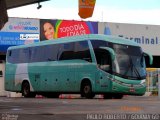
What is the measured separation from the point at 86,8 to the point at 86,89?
41.8 feet

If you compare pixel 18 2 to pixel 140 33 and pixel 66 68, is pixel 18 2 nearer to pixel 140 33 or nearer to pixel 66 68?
pixel 66 68

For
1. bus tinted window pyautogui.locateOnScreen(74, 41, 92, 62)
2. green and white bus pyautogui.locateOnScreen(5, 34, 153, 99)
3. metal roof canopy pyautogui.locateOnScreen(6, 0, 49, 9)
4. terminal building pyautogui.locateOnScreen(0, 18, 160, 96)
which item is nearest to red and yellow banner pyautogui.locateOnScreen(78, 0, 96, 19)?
metal roof canopy pyautogui.locateOnScreen(6, 0, 49, 9)

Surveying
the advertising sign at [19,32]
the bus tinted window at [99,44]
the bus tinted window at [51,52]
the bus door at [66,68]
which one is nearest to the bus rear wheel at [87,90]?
the bus door at [66,68]

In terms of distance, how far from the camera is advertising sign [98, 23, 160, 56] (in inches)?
1932

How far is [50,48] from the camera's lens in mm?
31062

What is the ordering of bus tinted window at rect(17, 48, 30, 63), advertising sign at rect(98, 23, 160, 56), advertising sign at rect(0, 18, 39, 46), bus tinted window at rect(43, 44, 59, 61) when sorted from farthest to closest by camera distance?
advertising sign at rect(98, 23, 160, 56), advertising sign at rect(0, 18, 39, 46), bus tinted window at rect(17, 48, 30, 63), bus tinted window at rect(43, 44, 59, 61)

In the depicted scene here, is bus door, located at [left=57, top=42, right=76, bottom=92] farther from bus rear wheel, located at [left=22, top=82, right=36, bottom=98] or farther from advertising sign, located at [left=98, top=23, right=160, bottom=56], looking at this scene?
advertising sign, located at [left=98, top=23, right=160, bottom=56]

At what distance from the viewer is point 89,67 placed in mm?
27688

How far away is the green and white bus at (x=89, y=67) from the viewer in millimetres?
27141

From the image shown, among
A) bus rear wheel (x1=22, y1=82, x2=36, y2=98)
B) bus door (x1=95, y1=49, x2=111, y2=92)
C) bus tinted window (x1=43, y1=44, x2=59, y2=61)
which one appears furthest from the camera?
bus rear wheel (x1=22, y1=82, x2=36, y2=98)

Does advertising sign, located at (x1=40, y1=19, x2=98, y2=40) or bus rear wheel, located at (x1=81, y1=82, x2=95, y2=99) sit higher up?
advertising sign, located at (x1=40, y1=19, x2=98, y2=40)

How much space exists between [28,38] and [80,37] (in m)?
17.7

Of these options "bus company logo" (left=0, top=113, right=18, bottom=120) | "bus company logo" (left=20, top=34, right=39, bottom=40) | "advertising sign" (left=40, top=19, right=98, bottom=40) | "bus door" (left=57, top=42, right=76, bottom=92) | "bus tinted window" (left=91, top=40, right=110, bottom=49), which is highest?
"advertising sign" (left=40, top=19, right=98, bottom=40)

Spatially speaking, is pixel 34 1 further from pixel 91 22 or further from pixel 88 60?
pixel 91 22
